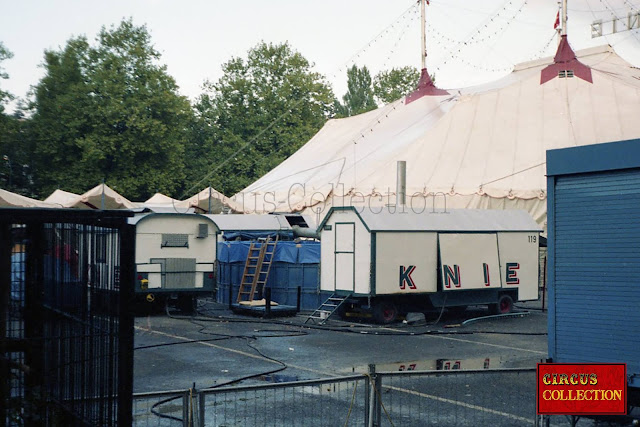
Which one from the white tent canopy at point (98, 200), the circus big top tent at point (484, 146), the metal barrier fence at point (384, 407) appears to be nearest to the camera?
the metal barrier fence at point (384, 407)

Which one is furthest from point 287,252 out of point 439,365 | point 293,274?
point 439,365

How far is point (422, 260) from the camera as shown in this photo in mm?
21891

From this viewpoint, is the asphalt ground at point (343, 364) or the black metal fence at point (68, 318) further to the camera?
the asphalt ground at point (343, 364)

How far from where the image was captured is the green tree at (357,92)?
97250 millimetres

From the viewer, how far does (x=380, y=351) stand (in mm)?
16328

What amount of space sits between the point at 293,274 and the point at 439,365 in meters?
10.1

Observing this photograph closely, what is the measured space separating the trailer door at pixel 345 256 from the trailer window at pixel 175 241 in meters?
4.56

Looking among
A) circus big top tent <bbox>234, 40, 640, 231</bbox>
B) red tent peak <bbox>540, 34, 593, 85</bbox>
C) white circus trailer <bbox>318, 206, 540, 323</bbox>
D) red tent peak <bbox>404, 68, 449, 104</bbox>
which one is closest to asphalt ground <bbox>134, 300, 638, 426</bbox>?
white circus trailer <bbox>318, 206, 540, 323</bbox>

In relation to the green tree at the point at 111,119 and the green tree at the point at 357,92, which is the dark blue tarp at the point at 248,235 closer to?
the green tree at the point at 111,119

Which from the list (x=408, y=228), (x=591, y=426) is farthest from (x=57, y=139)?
(x=591, y=426)

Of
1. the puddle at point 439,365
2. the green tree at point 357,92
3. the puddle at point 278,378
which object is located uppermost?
the green tree at point 357,92

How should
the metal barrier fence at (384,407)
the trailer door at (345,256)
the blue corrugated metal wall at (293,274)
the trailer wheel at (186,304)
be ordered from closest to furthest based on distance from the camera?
the metal barrier fence at (384,407) < the trailer door at (345,256) < the trailer wheel at (186,304) < the blue corrugated metal wall at (293,274)

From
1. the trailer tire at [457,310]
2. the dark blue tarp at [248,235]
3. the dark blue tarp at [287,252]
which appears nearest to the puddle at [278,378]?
the dark blue tarp at [287,252]

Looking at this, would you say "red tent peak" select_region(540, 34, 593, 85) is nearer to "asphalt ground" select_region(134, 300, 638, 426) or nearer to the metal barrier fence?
"asphalt ground" select_region(134, 300, 638, 426)
